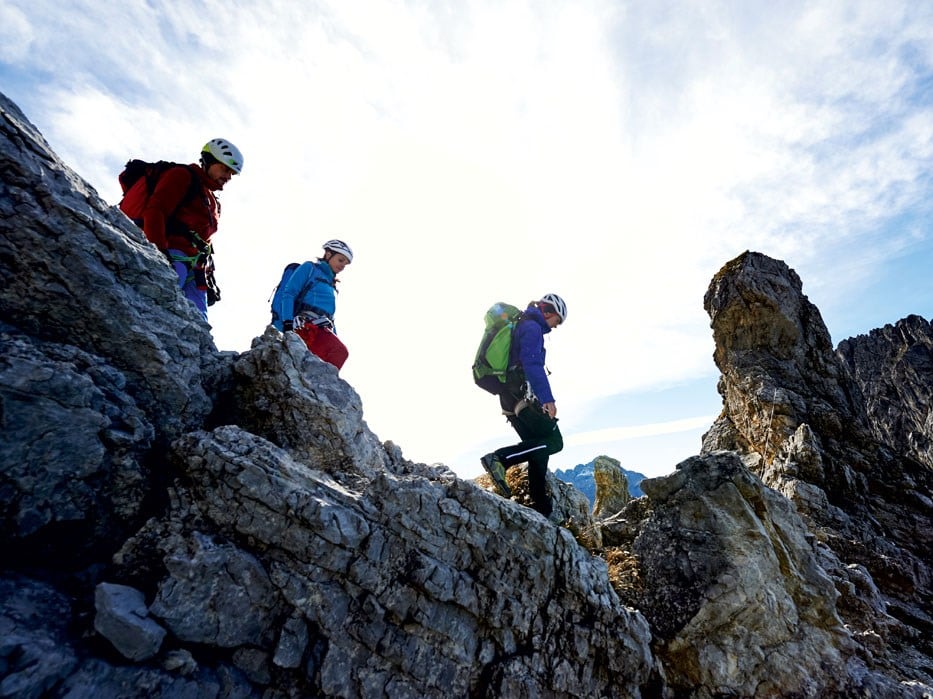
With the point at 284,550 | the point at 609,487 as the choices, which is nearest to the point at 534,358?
the point at 284,550

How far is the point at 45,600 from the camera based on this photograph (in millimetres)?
4727

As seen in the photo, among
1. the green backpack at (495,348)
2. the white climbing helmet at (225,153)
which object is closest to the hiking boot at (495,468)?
the green backpack at (495,348)

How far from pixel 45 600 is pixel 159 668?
56.1 inches

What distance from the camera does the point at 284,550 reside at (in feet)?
19.8

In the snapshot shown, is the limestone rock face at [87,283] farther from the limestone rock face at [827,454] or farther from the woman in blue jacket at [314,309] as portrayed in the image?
the limestone rock face at [827,454]

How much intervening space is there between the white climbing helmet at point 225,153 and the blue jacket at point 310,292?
2.63m

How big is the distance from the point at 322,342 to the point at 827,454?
22.5 m

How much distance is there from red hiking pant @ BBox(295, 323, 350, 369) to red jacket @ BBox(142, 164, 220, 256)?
292 cm

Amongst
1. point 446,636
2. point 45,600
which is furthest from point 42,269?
point 446,636

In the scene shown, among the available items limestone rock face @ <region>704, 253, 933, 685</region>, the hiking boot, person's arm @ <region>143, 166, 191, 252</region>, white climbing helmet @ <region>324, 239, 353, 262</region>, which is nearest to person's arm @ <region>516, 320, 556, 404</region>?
the hiking boot

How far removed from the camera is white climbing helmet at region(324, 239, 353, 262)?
11.9 m

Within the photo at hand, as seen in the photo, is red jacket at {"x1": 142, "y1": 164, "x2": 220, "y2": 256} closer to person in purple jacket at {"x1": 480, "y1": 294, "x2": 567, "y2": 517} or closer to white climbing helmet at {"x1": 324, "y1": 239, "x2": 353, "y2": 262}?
white climbing helmet at {"x1": 324, "y1": 239, "x2": 353, "y2": 262}

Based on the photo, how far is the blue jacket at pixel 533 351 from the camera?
36.0 feet

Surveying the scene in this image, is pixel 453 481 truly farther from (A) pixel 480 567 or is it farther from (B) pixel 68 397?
(B) pixel 68 397
